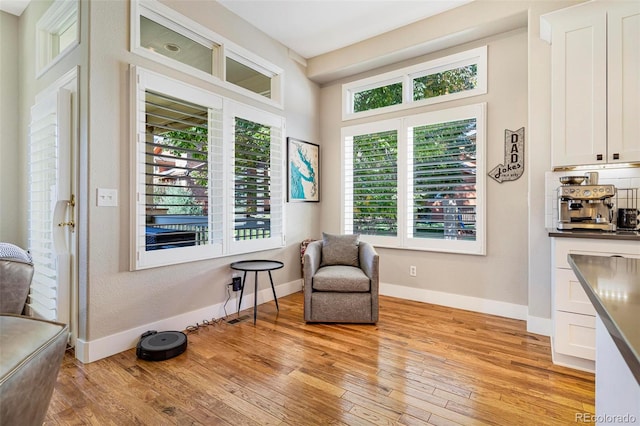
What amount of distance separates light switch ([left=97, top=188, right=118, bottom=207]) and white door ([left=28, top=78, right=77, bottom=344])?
0.92 feet

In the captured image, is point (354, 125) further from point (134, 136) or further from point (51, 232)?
point (51, 232)

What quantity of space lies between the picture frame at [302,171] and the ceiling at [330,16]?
1.27 meters

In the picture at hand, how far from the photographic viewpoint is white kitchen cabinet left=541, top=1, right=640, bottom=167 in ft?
7.63

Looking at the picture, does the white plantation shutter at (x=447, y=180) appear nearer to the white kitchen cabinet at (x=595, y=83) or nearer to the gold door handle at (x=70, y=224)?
the white kitchen cabinet at (x=595, y=83)

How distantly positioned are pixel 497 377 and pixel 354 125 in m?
3.30

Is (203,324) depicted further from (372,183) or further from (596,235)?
(596,235)

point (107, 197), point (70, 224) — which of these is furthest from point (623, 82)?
point (70, 224)

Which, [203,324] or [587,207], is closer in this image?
[587,207]

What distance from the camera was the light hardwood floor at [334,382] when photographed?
1.72m

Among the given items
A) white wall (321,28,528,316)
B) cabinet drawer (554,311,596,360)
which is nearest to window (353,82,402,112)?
white wall (321,28,528,316)

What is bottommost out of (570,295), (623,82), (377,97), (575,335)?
(575,335)

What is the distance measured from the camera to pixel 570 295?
221 cm

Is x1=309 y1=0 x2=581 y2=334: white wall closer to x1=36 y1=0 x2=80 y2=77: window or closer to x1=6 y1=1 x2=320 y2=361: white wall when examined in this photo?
x1=6 y1=1 x2=320 y2=361: white wall

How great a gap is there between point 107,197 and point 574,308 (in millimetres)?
3521
